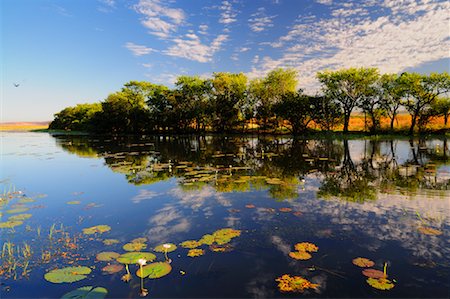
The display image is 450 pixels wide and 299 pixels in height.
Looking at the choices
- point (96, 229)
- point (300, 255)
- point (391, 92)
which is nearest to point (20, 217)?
point (96, 229)

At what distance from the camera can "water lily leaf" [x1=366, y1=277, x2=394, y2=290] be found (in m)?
4.63

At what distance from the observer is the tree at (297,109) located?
50.8 meters

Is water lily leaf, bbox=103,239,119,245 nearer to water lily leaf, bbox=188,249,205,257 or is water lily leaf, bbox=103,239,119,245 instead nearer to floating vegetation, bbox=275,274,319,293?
water lily leaf, bbox=188,249,205,257

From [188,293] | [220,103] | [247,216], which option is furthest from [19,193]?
[220,103]

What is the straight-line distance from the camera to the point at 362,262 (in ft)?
17.9

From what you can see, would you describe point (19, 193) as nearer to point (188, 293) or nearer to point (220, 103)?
point (188, 293)

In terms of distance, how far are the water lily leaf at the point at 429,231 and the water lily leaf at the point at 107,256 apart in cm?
770

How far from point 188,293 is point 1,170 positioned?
2160 cm

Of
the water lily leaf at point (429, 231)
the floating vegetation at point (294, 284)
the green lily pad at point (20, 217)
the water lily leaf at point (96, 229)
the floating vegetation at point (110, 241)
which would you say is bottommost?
the green lily pad at point (20, 217)

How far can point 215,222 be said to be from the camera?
26.3 feet

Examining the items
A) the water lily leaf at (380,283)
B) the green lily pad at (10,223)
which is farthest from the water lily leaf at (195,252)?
the green lily pad at (10,223)

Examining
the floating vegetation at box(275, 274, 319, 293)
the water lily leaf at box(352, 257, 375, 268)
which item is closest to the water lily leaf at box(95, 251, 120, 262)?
the floating vegetation at box(275, 274, 319, 293)

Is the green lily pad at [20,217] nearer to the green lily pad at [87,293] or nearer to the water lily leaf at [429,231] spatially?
the green lily pad at [87,293]

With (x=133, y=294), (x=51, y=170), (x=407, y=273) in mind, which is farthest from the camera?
(x=51, y=170)
